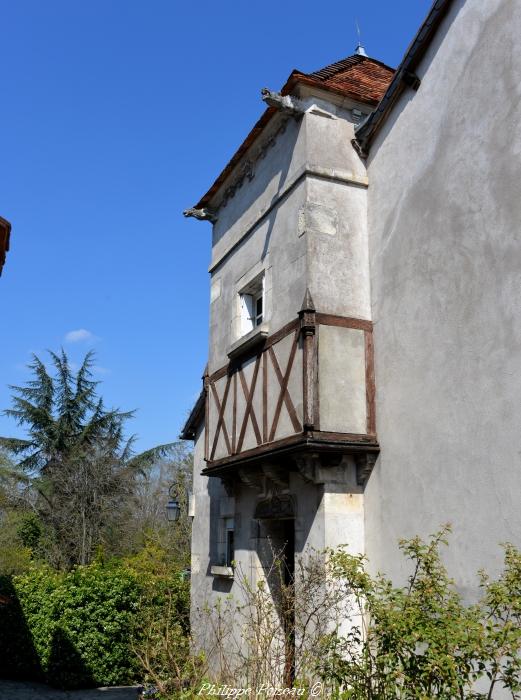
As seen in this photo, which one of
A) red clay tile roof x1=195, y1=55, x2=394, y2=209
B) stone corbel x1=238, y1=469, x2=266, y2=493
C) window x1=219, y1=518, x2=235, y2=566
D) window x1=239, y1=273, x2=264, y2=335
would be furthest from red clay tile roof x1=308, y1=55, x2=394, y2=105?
window x1=219, y1=518, x2=235, y2=566

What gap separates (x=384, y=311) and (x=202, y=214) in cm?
445

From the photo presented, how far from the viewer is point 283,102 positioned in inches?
291

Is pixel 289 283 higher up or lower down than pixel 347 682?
higher up

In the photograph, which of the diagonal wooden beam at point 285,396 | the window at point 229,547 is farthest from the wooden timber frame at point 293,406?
the window at point 229,547

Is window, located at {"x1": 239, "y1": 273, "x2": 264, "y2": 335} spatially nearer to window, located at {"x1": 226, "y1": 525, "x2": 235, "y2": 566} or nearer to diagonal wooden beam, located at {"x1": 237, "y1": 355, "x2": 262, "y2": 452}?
diagonal wooden beam, located at {"x1": 237, "y1": 355, "x2": 262, "y2": 452}

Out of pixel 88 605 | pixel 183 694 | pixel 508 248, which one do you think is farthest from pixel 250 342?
pixel 88 605

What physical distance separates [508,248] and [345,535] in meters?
3.24

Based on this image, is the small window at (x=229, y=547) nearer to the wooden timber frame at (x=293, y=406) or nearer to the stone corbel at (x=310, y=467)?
the wooden timber frame at (x=293, y=406)

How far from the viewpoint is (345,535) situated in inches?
255

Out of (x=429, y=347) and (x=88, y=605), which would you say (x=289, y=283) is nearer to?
(x=429, y=347)

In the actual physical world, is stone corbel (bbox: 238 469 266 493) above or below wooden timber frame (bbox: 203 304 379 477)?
below

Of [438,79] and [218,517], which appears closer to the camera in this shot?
[438,79]

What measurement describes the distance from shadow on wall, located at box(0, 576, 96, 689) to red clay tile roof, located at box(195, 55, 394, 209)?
8.10 meters

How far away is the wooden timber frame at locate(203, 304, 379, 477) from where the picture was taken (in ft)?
20.9
